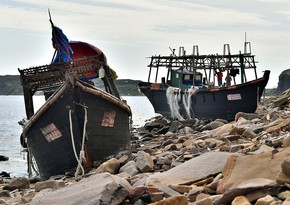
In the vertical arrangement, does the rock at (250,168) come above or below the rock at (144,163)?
above

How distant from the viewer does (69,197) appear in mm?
8711

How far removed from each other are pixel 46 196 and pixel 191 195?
2.50m

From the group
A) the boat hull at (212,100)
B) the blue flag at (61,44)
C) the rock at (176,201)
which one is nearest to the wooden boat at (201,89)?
the boat hull at (212,100)

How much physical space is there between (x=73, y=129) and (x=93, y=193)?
6.16m

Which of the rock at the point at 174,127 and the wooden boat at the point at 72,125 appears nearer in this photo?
the wooden boat at the point at 72,125

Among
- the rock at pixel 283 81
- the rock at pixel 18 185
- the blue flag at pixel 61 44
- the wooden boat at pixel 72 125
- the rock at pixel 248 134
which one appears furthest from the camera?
the rock at pixel 283 81

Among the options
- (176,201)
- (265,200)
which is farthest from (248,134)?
(265,200)

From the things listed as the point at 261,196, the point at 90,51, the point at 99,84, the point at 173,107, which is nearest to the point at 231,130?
the point at 99,84

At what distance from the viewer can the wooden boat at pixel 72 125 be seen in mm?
14164

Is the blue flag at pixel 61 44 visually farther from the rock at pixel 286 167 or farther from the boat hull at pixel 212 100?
the boat hull at pixel 212 100

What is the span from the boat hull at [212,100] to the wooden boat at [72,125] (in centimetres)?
1468

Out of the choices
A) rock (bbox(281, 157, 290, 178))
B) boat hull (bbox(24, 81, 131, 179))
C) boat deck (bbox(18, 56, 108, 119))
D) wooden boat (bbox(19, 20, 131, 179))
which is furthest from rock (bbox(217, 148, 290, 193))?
boat deck (bbox(18, 56, 108, 119))

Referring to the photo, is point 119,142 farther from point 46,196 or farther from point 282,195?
point 282,195

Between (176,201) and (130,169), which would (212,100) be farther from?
(176,201)
